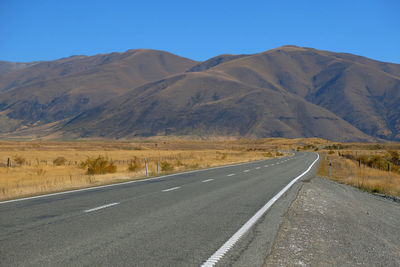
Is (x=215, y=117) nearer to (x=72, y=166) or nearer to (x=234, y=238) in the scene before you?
(x=72, y=166)

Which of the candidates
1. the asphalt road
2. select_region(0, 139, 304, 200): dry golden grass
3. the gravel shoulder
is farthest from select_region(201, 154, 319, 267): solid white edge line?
select_region(0, 139, 304, 200): dry golden grass

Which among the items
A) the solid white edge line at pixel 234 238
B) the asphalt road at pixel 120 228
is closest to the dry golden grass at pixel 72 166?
the asphalt road at pixel 120 228

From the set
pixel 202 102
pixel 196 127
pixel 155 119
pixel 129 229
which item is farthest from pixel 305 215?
pixel 202 102

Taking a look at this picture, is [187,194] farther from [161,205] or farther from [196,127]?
[196,127]

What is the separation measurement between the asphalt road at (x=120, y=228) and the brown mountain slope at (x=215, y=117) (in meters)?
141

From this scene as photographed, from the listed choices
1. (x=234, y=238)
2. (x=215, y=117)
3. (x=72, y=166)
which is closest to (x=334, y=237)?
(x=234, y=238)

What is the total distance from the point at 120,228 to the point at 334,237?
12.1ft

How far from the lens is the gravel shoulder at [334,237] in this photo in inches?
217

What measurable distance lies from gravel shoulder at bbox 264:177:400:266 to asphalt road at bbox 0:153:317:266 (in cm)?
95

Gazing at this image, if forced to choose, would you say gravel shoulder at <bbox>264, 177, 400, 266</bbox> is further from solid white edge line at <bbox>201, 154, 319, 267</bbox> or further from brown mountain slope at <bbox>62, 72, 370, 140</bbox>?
brown mountain slope at <bbox>62, 72, 370, 140</bbox>

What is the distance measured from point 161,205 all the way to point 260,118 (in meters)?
150

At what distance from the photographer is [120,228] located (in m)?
7.11

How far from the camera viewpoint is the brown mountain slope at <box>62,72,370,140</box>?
156500 mm

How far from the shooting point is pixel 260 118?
517 feet
